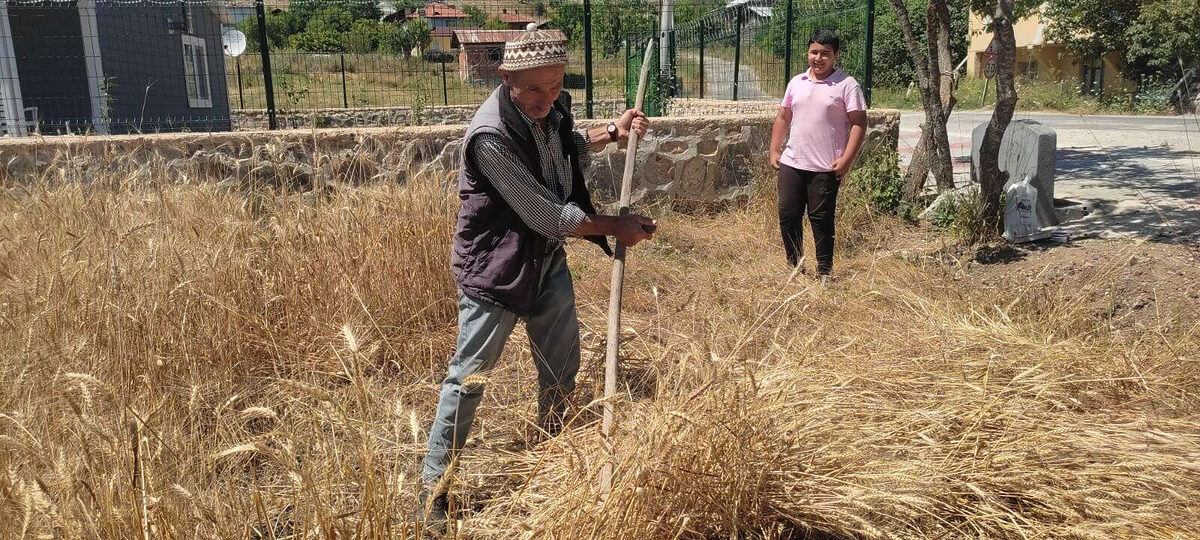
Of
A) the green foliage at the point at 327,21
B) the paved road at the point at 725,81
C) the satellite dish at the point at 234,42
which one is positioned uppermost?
the green foliage at the point at 327,21

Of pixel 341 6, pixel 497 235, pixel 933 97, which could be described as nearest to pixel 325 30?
pixel 341 6

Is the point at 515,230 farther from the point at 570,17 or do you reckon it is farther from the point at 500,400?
the point at 570,17

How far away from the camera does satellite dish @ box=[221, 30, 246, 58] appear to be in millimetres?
9578

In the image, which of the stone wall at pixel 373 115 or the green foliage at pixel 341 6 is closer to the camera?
the green foliage at pixel 341 6

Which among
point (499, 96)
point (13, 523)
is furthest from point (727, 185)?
point (13, 523)

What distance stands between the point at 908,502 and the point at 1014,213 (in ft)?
14.8

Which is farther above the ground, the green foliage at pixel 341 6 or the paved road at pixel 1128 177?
the green foliage at pixel 341 6

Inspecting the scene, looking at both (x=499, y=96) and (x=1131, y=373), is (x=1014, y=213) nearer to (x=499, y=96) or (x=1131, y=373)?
(x=1131, y=373)

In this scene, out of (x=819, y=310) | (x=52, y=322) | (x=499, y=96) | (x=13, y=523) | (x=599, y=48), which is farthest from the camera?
(x=599, y=48)

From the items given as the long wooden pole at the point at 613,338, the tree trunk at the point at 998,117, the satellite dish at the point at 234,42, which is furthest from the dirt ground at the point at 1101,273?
the satellite dish at the point at 234,42

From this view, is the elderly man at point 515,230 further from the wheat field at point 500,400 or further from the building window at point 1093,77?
the building window at point 1093,77

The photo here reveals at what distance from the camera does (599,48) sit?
920 cm

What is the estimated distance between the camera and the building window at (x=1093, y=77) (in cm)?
2739

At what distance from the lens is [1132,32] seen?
2491cm
